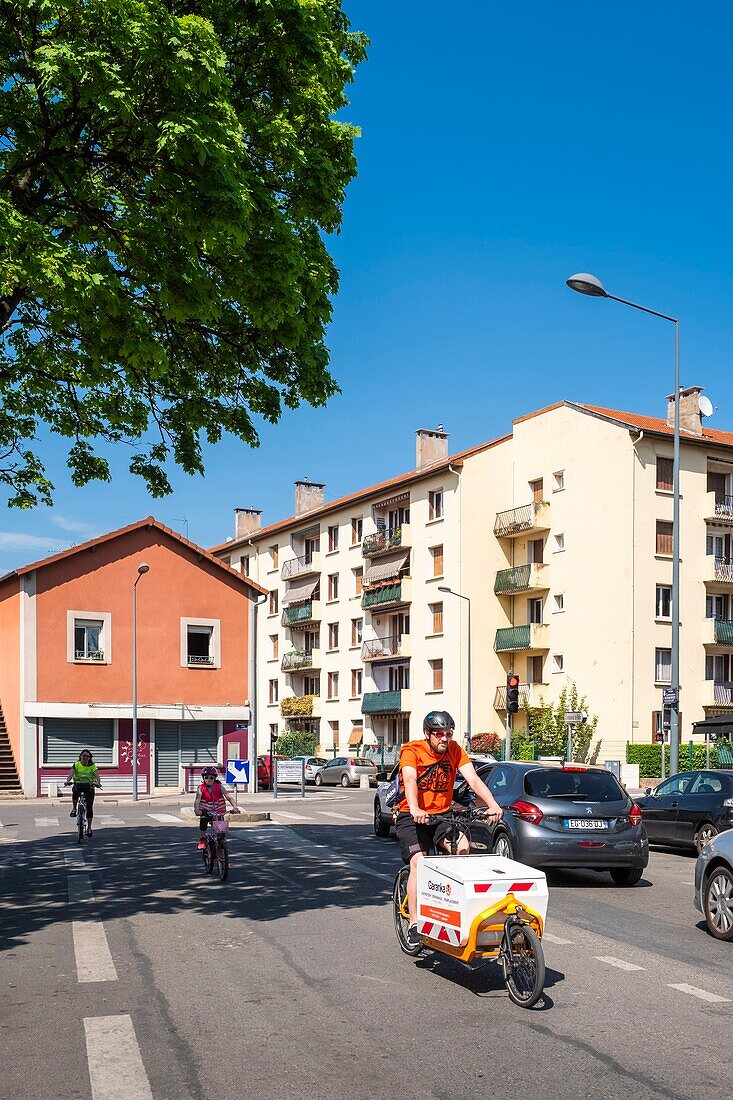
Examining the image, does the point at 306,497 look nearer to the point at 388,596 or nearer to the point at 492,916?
the point at 388,596

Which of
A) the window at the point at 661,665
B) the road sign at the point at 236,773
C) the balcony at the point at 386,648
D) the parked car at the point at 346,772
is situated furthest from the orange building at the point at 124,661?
the window at the point at 661,665

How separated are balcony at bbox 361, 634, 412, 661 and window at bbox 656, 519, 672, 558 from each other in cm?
1468

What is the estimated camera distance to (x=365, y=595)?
63.9 metres

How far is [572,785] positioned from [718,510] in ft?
132

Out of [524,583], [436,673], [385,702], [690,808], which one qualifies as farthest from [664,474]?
[690,808]

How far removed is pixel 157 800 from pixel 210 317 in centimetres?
2854

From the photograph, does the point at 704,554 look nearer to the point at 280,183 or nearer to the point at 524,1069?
the point at 280,183

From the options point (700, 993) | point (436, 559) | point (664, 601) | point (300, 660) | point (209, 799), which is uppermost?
point (436, 559)

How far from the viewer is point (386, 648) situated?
204 ft

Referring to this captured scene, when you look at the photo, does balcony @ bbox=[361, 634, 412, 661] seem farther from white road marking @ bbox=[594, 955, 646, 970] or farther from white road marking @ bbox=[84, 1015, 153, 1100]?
white road marking @ bbox=[84, 1015, 153, 1100]

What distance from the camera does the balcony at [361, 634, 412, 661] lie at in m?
60.3

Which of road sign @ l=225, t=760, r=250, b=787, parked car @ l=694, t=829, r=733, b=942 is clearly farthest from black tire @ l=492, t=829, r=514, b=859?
Answer: road sign @ l=225, t=760, r=250, b=787

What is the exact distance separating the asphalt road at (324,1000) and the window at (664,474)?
3804cm

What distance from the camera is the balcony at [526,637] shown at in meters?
54.7
